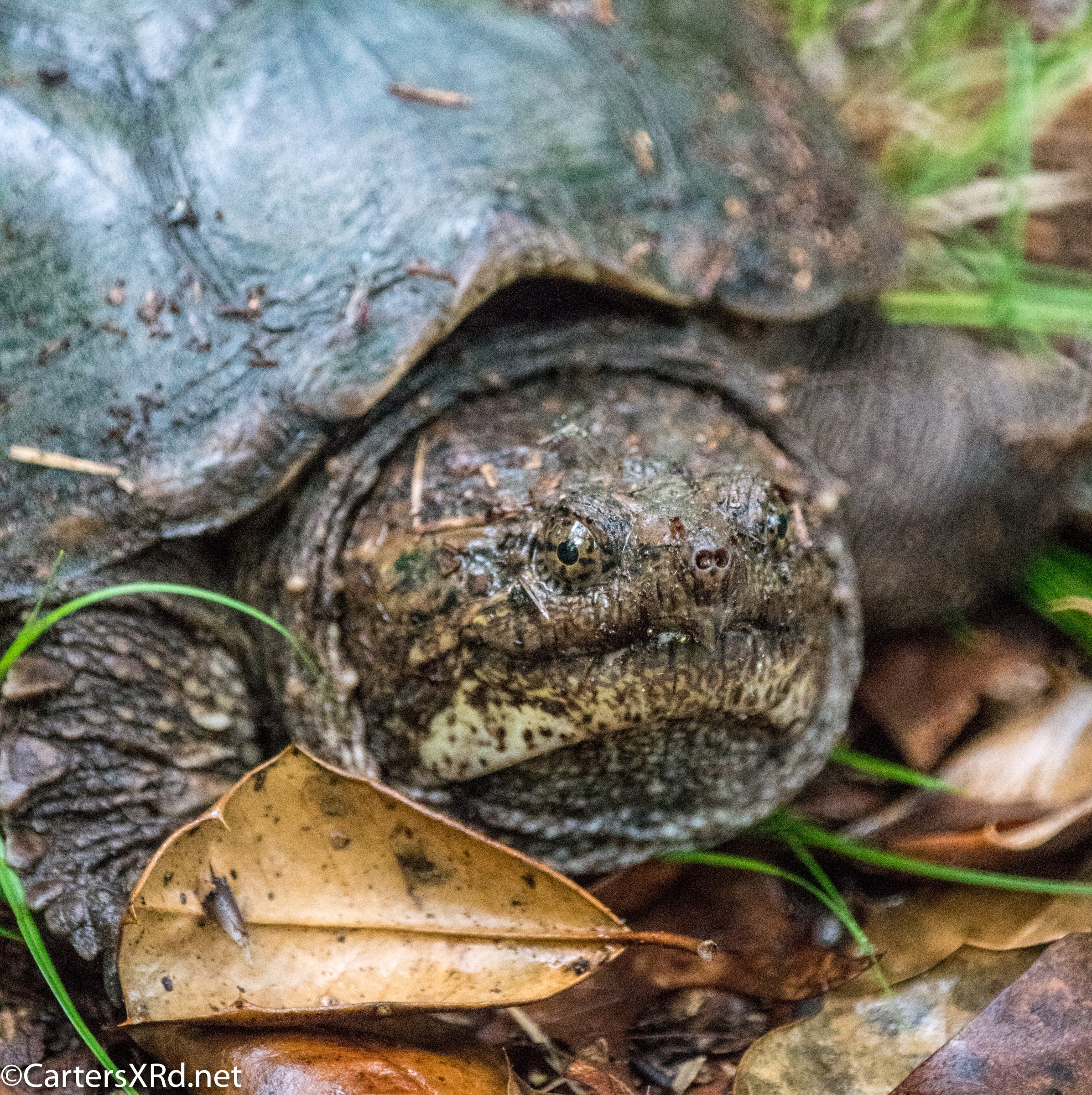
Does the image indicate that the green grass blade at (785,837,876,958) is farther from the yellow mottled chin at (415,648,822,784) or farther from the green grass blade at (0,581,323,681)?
the green grass blade at (0,581,323,681)

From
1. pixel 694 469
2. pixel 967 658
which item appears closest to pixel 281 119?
pixel 694 469

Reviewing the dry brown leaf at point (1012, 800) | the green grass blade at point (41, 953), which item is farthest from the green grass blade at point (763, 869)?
the green grass blade at point (41, 953)

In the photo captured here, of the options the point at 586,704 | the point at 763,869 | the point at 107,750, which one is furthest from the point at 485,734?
the point at 107,750

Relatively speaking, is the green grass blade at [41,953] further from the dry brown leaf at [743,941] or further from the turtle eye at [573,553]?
the turtle eye at [573,553]

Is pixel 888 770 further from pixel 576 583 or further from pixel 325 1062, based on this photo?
pixel 325 1062

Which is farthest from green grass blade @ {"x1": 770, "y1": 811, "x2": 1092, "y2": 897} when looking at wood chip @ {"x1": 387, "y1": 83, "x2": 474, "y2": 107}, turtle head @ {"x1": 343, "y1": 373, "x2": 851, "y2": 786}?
wood chip @ {"x1": 387, "y1": 83, "x2": 474, "y2": 107}

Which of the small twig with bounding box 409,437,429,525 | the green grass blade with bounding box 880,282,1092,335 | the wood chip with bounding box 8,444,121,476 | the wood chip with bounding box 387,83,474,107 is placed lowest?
the green grass blade with bounding box 880,282,1092,335
